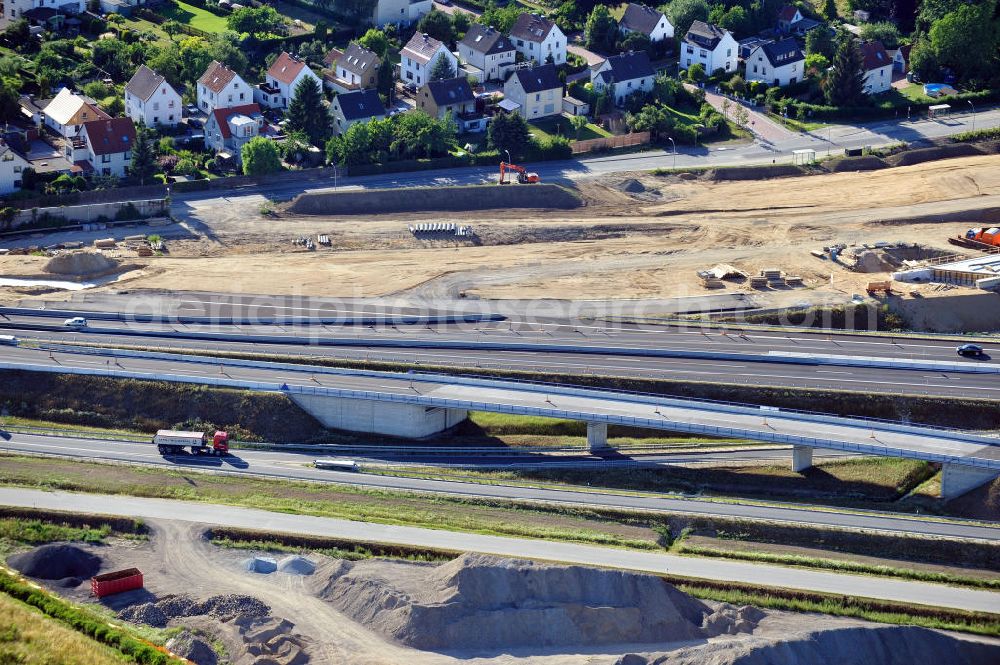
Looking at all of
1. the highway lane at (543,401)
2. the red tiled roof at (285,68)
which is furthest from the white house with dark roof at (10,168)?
the red tiled roof at (285,68)

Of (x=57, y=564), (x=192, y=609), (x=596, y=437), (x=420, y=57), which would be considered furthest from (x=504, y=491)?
(x=420, y=57)

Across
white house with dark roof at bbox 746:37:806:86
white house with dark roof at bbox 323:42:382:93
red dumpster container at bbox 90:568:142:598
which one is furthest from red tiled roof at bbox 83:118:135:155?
white house with dark roof at bbox 746:37:806:86

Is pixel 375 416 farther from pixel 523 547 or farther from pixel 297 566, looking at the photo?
pixel 297 566

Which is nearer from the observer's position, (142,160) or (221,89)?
(142,160)

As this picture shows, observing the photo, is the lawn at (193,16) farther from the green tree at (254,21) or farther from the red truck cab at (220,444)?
the red truck cab at (220,444)

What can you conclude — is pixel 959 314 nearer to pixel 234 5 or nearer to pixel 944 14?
pixel 944 14

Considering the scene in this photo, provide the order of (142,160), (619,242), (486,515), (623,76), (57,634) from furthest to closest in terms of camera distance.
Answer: (623,76) < (142,160) < (619,242) < (486,515) < (57,634)
